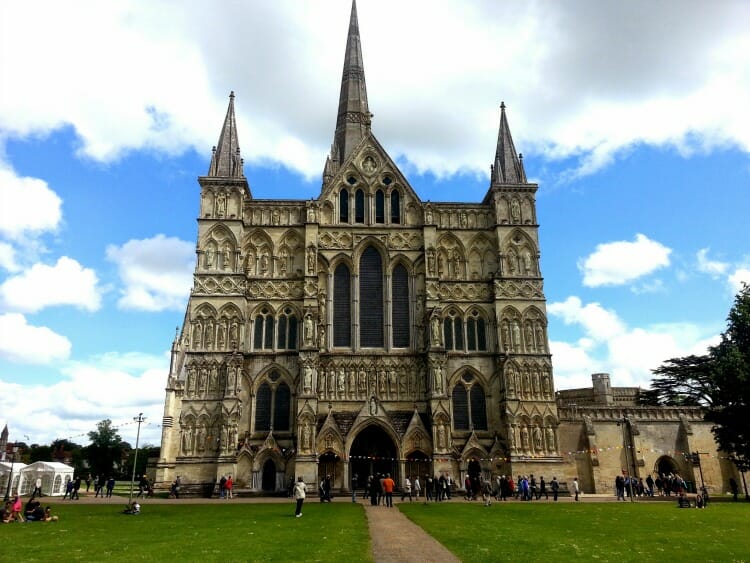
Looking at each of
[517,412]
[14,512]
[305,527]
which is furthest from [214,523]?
[517,412]

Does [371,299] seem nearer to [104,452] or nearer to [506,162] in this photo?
[506,162]

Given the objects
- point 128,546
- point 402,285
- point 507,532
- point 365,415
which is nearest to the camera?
point 128,546

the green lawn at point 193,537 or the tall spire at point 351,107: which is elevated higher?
the tall spire at point 351,107

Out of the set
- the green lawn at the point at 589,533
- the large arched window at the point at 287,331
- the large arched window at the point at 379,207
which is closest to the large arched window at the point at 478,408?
the large arched window at the point at 287,331

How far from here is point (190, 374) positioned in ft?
134

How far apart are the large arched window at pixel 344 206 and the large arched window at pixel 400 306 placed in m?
5.45

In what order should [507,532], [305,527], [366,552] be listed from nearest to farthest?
[366,552] < [507,532] < [305,527]

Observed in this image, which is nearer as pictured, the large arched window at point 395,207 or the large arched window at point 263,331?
the large arched window at point 263,331

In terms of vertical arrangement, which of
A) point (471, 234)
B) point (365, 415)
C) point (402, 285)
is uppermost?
point (471, 234)

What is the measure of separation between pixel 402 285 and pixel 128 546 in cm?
3186

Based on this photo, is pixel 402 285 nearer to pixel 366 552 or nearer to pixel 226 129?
pixel 226 129

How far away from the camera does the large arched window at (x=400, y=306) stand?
4344 centimetres

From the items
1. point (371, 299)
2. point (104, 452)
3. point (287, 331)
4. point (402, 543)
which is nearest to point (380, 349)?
point (371, 299)

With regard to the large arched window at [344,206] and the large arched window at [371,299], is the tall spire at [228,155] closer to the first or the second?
the large arched window at [344,206]
